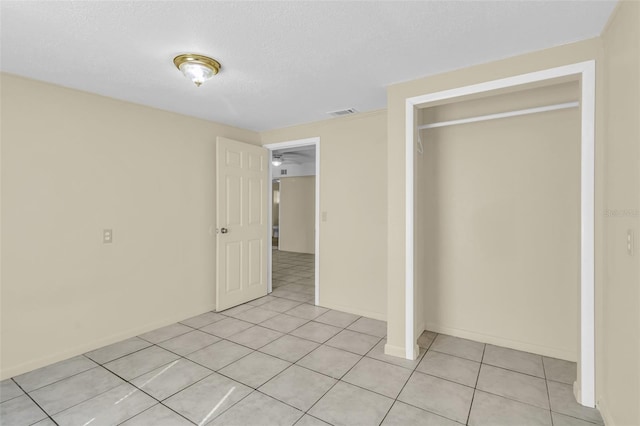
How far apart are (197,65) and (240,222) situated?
2265mm

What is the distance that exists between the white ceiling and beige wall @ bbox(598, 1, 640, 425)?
290mm

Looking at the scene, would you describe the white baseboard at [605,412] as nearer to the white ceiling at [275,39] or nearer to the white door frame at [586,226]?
the white door frame at [586,226]

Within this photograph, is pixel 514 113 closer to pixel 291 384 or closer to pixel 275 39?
pixel 275 39

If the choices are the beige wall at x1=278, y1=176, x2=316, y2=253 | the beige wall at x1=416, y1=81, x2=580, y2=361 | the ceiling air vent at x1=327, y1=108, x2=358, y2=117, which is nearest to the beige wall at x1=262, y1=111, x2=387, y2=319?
the ceiling air vent at x1=327, y1=108, x2=358, y2=117

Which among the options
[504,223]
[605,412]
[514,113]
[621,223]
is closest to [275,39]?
[514,113]

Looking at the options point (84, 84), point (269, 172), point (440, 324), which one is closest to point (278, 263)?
point (269, 172)

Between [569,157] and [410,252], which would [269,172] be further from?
[569,157]

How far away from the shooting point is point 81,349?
9.40 ft

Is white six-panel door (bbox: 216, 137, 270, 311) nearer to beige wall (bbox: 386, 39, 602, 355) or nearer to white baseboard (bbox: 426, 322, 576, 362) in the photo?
beige wall (bbox: 386, 39, 602, 355)

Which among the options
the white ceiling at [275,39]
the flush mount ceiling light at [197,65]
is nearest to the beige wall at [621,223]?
the white ceiling at [275,39]

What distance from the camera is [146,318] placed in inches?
133

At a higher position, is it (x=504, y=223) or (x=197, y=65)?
(x=197, y=65)

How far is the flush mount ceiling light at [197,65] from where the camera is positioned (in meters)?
2.24

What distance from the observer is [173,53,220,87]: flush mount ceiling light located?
7.34ft
